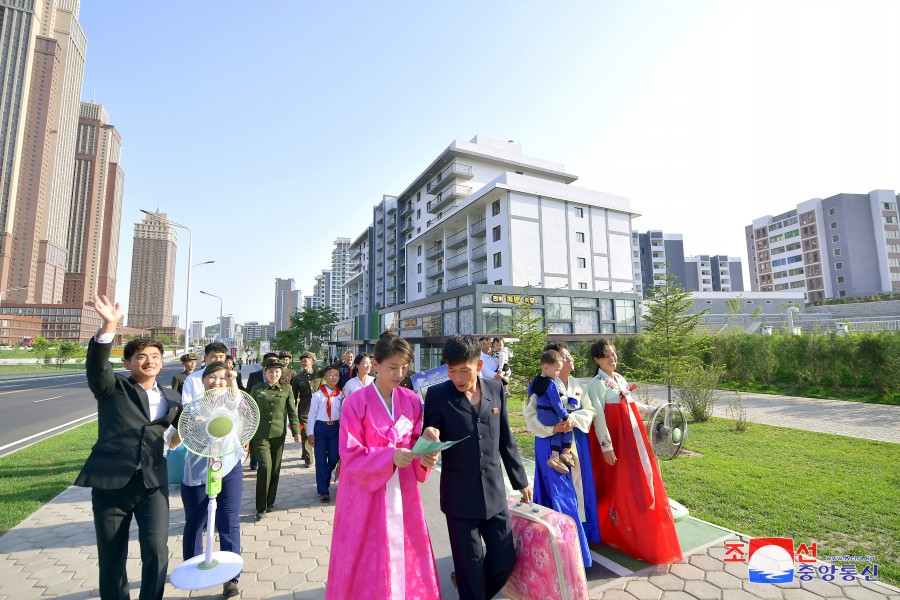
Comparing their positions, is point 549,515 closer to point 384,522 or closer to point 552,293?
point 384,522

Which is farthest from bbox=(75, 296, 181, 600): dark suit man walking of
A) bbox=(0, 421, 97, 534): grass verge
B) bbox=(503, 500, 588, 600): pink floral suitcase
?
bbox=(0, 421, 97, 534): grass verge

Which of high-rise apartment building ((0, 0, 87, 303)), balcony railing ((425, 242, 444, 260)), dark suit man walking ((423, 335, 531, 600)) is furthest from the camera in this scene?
high-rise apartment building ((0, 0, 87, 303))

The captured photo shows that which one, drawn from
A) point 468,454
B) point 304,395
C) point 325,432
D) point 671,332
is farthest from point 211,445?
point 671,332

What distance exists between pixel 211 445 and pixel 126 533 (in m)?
0.71

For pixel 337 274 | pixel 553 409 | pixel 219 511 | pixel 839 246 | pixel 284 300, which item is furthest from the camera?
pixel 284 300

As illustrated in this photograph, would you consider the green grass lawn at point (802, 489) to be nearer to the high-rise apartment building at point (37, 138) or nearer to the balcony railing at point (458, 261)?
the balcony railing at point (458, 261)

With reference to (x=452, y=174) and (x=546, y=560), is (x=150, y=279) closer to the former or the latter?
(x=452, y=174)

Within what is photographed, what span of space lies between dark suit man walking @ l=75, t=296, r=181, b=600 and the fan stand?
0.29m

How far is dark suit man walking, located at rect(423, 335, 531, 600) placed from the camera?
9.09 ft

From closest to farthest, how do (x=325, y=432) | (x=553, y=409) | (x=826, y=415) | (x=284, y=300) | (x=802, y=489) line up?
(x=553, y=409) < (x=802, y=489) < (x=325, y=432) < (x=826, y=415) < (x=284, y=300)

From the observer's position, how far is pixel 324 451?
5988 mm

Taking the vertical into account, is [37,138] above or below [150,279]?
above

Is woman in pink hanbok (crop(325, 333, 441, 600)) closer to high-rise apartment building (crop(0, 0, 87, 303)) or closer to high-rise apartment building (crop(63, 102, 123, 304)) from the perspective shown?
high-rise apartment building (crop(0, 0, 87, 303))

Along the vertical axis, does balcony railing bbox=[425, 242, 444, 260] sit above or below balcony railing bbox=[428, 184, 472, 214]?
below
